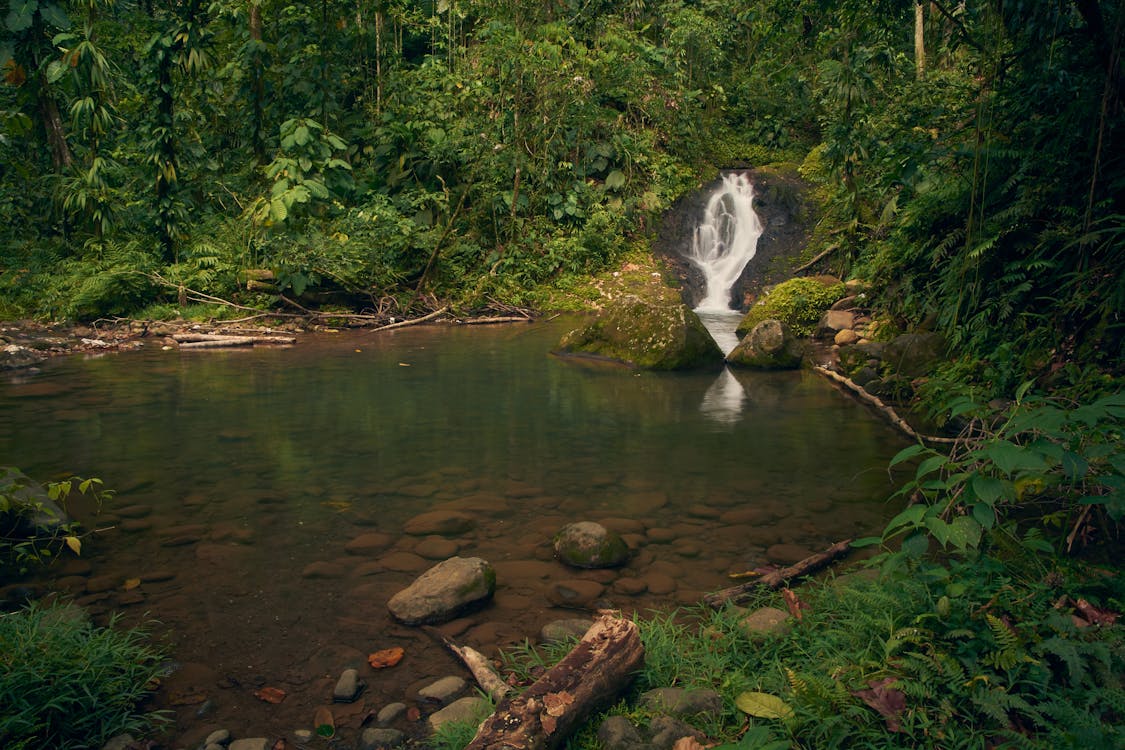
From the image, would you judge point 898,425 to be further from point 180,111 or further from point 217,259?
point 180,111

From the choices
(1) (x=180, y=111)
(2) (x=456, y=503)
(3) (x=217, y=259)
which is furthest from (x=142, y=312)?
(2) (x=456, y=503)

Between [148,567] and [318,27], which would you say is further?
[318,27]

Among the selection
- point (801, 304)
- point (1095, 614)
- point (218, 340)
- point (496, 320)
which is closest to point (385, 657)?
point (1095, 614)

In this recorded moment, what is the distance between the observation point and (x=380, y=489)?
5215mm

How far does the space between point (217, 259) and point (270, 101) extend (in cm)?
519

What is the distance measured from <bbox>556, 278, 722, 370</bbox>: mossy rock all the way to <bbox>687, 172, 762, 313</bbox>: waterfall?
20.7 feet

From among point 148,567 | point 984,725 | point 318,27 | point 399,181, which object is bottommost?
point 148,567

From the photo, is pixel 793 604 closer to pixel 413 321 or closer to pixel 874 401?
pixel 874 401

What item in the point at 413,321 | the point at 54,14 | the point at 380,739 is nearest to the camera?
the point at 380,739

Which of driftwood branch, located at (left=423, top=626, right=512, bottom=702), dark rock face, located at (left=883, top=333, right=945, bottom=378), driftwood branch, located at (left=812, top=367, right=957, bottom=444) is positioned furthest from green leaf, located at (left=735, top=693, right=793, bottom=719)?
dark rock face, located at (left=883, top=333, right=945, bottom=378)

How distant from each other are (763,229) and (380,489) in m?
14.6

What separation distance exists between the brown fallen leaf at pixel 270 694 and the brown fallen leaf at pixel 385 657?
368 mm

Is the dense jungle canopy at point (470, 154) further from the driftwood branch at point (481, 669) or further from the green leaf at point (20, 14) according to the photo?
the driftwood branch at point (481, 669)

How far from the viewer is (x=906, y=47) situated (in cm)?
2112
